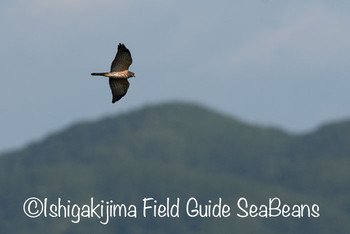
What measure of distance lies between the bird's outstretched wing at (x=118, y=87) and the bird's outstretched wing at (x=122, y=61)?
496mm

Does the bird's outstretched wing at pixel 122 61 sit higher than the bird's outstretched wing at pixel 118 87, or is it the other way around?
the bird's outstretched wing at pixel 122 61

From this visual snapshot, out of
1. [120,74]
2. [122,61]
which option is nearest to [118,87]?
[120,74]

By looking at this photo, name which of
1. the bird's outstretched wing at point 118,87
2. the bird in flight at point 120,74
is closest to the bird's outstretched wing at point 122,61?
the bird in flight at point 120,74

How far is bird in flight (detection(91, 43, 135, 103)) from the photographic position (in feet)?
148

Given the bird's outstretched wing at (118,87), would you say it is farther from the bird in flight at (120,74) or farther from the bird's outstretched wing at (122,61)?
the bird's outstretched wing at (122,61)

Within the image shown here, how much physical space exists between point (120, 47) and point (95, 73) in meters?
2.91

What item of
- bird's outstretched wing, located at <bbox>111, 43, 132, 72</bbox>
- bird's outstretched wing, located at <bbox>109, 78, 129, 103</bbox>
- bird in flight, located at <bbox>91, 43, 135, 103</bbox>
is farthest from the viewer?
bird's outstretched wing, located at <bbox>111, 43, 132, 72</bbox>

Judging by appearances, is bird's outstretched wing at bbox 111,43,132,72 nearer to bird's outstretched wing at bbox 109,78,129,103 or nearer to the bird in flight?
the bird in flight

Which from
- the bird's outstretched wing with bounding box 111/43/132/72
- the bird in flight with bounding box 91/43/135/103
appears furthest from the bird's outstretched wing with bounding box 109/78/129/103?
the bird's outstretched wing with bounding box 111/43/132/72

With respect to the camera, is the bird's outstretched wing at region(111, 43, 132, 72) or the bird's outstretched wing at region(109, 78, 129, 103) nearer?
the bird's outstretched wing at region(109, 78, 129, 103)

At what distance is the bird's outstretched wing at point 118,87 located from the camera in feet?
149

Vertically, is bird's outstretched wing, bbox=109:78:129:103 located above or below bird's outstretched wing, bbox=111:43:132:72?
below

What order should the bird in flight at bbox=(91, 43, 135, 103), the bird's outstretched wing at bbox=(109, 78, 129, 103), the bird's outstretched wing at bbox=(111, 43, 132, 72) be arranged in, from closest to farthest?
the bird in flight at bbox=(91, 43, 135, 103) → the bird's outstretched wing at bbox=(109, 78, 129, 103) → the bird's outstretched wing at bbox=(111, 43, 132, 72)

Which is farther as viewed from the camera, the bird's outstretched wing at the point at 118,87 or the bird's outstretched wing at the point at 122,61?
the bird's outstretched wing at the point at 122,61
